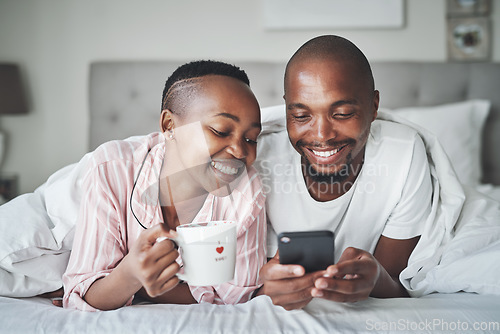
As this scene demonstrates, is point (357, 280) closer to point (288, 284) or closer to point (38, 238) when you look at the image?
point (288, 284)

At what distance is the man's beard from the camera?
0.71 meters

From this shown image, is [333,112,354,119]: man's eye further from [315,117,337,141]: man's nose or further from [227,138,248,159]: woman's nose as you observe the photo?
[227,138,248,159]: woman's nose

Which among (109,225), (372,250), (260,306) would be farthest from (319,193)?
(109,225)

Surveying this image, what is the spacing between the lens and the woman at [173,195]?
505 mm

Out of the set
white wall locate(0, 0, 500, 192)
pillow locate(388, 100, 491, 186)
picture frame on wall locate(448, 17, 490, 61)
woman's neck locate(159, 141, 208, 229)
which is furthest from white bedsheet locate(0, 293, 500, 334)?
picture frame on wall locate(448, 17, 490, 61)

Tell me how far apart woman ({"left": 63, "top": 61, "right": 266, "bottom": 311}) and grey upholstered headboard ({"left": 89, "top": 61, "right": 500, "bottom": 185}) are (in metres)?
0.07

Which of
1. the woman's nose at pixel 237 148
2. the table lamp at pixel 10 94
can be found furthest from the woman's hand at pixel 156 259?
the table lamp at pixel 10 94

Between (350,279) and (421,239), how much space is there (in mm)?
284


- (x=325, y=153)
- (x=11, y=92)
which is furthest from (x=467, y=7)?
(x=11, y=92)

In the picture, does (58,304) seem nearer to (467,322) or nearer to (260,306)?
(260,306)

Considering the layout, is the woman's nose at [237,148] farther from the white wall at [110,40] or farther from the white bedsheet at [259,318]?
the white wall at [110,40]

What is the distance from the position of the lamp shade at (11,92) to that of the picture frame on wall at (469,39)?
1373 mm

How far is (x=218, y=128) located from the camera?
0.50 meters

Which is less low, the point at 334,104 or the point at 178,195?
the point at 334,104
